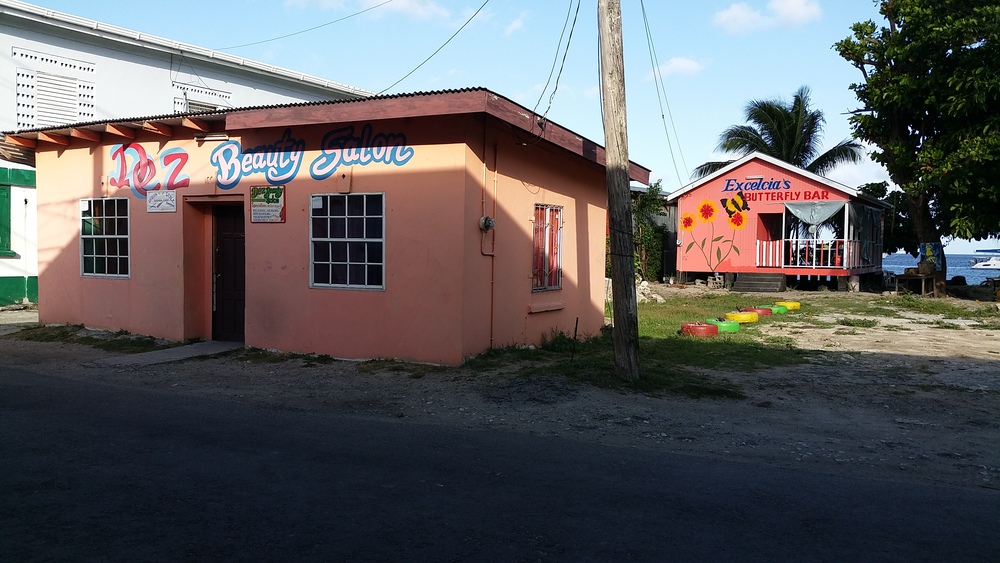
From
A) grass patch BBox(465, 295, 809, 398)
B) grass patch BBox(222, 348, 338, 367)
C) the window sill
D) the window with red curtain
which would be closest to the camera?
grass patch BBox(465, 295, 809, 398)

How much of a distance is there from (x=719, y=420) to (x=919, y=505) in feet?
8.71

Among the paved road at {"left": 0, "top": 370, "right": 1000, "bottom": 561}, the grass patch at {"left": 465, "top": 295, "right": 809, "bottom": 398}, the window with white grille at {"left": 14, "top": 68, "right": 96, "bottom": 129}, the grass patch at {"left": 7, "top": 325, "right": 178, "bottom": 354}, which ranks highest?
the window with white grille at {"left": 14, "top": 68, "right": 96, "bottom": 129}

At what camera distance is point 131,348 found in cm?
1208

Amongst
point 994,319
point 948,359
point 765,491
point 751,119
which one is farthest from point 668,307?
point 751,119

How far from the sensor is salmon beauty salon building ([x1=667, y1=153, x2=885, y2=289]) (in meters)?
27.7

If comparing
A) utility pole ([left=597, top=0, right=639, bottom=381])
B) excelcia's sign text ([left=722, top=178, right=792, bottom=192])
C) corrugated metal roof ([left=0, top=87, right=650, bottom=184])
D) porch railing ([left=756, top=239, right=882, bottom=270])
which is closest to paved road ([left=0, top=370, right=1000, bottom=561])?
utility pole ([left=597, top=0, right=639, bottom=381])

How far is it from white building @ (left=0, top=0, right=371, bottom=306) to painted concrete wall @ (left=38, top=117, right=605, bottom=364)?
4.91 metres

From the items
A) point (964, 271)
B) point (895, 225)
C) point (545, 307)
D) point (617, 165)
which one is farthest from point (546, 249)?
point (964, 271)

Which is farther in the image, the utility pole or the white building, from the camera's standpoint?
the white building

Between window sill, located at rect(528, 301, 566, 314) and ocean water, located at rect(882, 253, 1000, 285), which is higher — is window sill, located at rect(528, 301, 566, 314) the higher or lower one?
the lower one

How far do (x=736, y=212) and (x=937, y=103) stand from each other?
8.61 m

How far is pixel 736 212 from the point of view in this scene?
1163 inches

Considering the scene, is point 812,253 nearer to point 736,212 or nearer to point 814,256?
point 814,256

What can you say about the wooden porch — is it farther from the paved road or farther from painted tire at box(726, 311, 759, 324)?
the paved road
